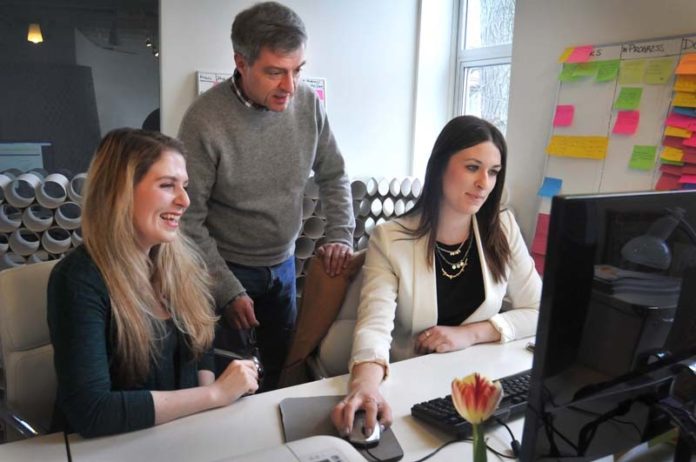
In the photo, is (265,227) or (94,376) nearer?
(94,376)

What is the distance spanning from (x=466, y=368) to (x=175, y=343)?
674 mm

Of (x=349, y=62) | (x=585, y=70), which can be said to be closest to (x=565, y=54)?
(x=585, y=70)

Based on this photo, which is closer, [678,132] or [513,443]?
[513,443]

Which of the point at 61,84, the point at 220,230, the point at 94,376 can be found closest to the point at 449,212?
the point at 220,230

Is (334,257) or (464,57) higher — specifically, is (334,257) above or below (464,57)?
below

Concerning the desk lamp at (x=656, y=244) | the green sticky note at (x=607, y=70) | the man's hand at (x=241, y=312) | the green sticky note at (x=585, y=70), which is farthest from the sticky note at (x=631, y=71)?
the man's hand at (x=241, y=312)

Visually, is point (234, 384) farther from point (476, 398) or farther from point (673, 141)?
point (673, 141)

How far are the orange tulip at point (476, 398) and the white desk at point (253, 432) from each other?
0.30 meters

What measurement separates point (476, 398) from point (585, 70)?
2054 millimetres

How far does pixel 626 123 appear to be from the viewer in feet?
7.09

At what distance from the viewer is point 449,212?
151 cm

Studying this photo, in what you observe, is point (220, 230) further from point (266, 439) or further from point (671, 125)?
point (671, 125)

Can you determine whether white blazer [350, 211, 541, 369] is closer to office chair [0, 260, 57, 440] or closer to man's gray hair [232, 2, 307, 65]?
man's gray hair [232, 2, 307, 65]

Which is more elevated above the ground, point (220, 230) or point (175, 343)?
point (220, 230)
